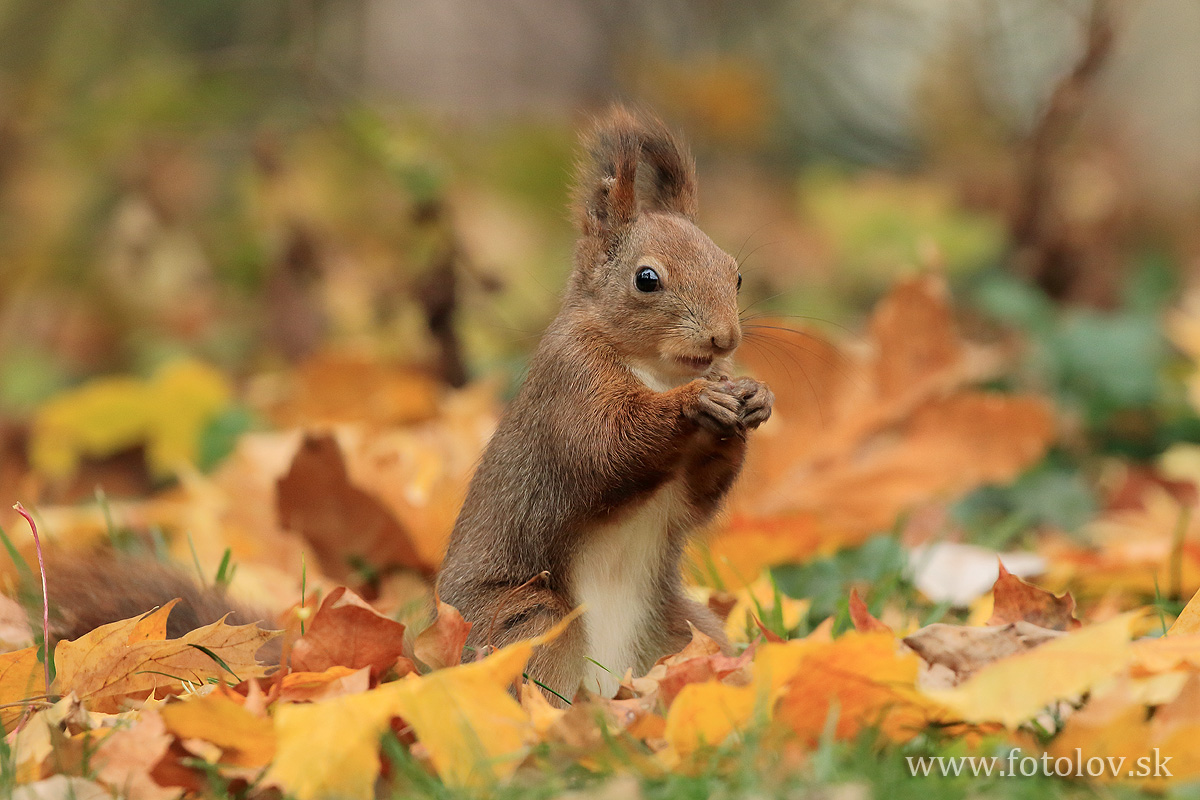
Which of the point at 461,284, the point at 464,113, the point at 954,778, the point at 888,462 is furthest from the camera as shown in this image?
the point at 464,113

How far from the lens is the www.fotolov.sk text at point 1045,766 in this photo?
52.6 inches

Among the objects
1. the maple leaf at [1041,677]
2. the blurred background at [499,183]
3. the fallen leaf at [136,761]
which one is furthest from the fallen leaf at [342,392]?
the maple leaf at [1041,677]

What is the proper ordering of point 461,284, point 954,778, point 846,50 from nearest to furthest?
point 954,778 → point 461,284 → point 846,50

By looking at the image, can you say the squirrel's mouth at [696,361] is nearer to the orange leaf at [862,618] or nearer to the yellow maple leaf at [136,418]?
the orange leaf at [862,618]

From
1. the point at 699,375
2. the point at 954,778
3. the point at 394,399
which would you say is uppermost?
the point at 699,375

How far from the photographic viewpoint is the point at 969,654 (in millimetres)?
1581

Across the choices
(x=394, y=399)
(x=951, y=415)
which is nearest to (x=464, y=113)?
(x=394, y=399)

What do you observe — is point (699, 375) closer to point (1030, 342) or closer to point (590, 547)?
point (590, 547)

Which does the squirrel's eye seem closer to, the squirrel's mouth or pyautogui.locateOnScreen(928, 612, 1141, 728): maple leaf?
the squirrel's mouth

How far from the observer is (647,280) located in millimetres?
1911

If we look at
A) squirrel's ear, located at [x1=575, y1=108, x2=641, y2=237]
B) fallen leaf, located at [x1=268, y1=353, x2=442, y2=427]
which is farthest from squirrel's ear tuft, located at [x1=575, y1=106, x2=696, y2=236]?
fallen leaf, located at [x1=268, y1=353, x2=442, y2=427]

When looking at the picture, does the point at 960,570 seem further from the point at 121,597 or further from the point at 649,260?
the point at 121,597

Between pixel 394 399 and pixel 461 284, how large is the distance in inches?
19.5

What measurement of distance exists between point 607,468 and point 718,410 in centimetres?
18
